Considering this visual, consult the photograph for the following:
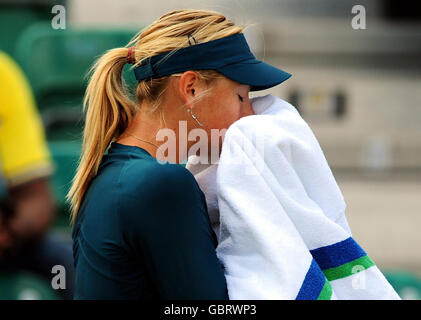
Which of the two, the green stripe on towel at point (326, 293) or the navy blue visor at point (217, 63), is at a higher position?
the navy blue visor at point (217, 63)

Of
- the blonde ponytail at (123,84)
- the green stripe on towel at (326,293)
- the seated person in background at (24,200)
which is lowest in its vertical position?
the seated person in background at (24,200)

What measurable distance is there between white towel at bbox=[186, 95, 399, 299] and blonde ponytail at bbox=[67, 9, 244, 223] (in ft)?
0.65

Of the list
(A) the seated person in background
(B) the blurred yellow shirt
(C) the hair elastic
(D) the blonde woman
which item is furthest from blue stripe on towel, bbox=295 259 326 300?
(B) the blurred yellow shirt

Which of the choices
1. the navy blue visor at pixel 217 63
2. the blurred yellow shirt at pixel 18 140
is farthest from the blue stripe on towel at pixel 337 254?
the blurred yellow shirt at pixel 18 140

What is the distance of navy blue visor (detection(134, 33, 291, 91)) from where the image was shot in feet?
4.56

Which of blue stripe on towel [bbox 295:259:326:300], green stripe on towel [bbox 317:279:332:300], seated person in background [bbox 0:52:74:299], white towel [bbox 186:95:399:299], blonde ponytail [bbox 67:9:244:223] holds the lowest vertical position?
seated person in background [bbox 0:52:74:299]

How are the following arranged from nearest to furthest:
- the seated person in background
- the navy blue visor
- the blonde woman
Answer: the blonde woman < the navy blue visor < the seated person in background

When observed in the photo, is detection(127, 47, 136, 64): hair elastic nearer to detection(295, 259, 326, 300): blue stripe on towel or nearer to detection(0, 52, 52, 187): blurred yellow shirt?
detection(295, 259, 326, 300): blue stripe on towel

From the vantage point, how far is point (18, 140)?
3330 millimetres

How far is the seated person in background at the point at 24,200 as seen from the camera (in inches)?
126

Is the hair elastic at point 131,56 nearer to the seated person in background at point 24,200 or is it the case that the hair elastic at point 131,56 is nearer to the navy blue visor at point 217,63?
the navy blue visor at point 217,63

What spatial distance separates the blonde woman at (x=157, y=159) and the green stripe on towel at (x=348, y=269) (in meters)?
0.23

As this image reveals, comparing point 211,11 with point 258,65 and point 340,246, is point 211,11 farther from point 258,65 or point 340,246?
point 340,246

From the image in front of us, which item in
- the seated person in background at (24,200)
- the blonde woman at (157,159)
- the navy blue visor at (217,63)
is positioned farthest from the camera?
the seated person in background at (24,200)
